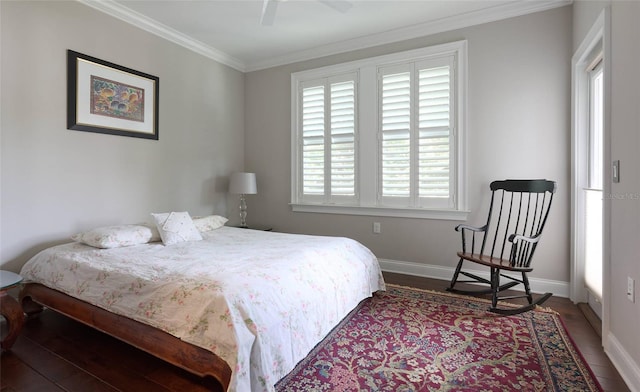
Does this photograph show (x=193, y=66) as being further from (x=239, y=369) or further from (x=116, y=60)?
(x=239, y=369)

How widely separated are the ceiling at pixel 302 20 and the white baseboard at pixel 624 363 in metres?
2.82

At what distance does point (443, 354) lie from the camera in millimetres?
1971

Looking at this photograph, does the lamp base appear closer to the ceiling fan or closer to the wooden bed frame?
the wooden bed frame

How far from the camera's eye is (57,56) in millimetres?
2672

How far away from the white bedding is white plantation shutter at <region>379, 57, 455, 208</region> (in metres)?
1.18

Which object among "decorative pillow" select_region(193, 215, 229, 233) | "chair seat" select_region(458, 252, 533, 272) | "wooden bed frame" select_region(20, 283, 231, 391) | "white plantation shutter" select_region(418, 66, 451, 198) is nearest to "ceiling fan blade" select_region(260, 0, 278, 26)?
"white plantation shutter" select_region(418, 66, 451, 198)

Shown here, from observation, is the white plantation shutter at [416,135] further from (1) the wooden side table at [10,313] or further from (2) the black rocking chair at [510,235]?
(1) the wooden side table at [10,313]

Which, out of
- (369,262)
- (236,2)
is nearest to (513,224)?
(369,262)

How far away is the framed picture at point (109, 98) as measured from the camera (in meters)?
2.79

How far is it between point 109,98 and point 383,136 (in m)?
2.82

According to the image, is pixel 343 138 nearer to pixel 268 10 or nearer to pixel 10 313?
pixel 268 10

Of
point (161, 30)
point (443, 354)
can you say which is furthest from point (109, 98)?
point (443, 354)

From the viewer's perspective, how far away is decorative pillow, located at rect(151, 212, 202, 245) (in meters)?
2.72

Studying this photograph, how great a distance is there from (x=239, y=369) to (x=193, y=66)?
11.9 feet
